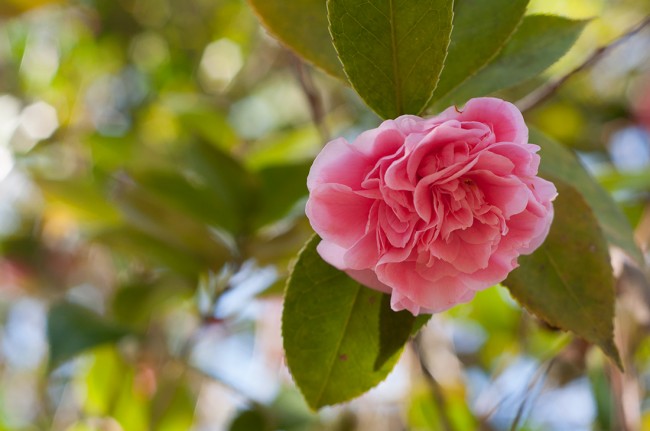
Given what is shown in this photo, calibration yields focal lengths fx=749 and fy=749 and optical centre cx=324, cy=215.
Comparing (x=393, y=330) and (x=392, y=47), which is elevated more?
(x=392, y=47)

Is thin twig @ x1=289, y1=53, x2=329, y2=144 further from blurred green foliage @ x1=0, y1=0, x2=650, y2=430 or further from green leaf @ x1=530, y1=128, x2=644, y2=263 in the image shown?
green leaf @ x1=530, y1=128, x2=644, y2=263

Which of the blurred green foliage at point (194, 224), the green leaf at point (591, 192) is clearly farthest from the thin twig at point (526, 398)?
the green leaf at point (591, 192)

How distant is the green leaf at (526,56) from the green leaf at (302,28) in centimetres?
11

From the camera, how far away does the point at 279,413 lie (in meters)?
1.32

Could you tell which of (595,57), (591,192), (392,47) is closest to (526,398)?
(591,192)

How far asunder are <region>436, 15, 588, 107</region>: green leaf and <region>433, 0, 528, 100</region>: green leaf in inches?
1.3

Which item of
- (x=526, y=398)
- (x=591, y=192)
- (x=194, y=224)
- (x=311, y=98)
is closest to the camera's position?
(x=591, y=192)

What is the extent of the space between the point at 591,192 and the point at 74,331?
2.53ft

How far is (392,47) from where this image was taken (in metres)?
0.61

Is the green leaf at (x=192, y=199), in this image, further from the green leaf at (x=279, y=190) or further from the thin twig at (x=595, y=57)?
the thin twig at (x=595, y=57)

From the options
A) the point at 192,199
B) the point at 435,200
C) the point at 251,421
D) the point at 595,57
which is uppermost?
the point at 435,200

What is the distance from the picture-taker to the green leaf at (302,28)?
2.33ft

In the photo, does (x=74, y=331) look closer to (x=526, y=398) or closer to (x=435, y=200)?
(x=526, y=398)

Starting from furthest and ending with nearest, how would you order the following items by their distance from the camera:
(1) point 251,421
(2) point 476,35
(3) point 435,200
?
(1) point 251,421, (2) point 476,35, (3) point 435,200
